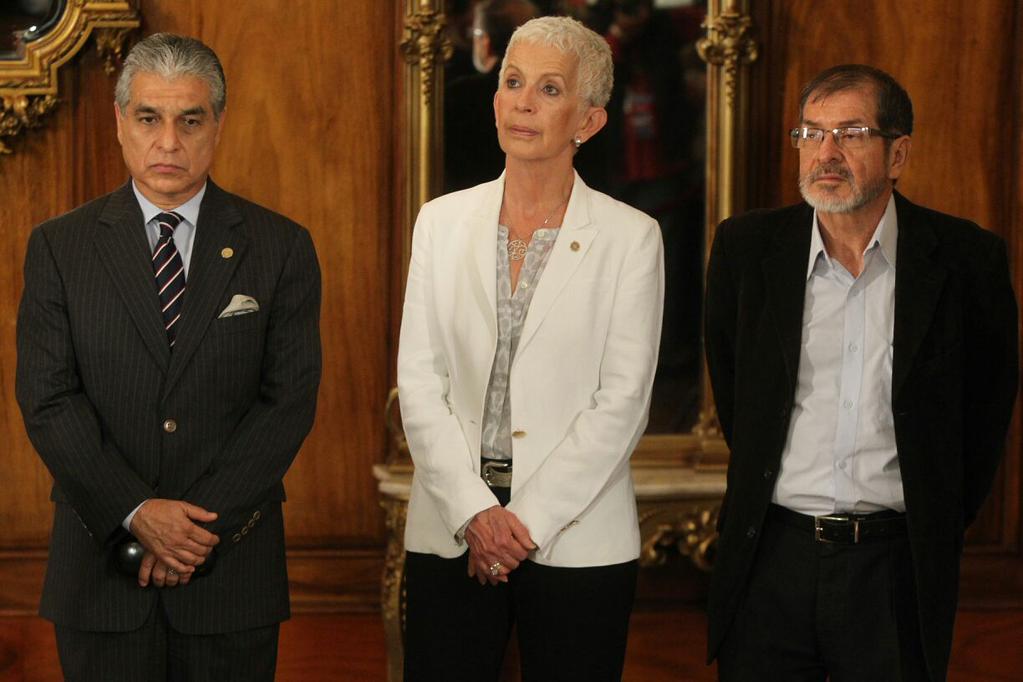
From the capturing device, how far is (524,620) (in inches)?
102

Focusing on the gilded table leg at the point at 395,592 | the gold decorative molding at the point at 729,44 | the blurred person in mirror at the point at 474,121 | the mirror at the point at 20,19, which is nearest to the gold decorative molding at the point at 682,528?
the gilded table leg at the point at 395,592

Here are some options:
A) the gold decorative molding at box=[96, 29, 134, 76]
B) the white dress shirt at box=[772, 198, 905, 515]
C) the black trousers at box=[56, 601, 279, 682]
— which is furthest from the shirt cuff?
the gold decorative molding at box=[96, 29, 134, 76]

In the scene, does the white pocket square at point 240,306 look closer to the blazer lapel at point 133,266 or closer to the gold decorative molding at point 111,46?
the blazer lapel at point 133,266

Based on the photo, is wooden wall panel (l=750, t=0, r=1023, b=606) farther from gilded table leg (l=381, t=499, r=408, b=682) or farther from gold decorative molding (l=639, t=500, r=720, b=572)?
gilded table leg (l=381, t=499, r=408, b=682)

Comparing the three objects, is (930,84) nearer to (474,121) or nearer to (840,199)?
(474,121)

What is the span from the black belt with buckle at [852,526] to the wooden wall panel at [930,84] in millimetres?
2002

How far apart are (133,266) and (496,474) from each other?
2.54 ft

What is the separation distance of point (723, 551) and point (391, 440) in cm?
194

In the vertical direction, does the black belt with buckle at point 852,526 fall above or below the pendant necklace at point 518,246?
below

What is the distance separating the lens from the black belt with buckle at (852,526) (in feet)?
8.19

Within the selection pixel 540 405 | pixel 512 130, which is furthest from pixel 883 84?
pixel 540 405

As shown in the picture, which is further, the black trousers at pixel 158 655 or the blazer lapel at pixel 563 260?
the blazer lapel at pixel 563 260

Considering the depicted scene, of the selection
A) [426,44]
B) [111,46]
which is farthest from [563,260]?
[111,46]

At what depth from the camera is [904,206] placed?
8.73 feet
